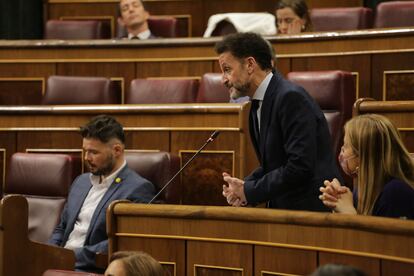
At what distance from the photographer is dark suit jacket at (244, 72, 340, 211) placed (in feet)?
3.55

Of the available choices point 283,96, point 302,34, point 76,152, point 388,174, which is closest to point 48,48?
point 76,152

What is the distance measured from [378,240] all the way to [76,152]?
35.4 inches

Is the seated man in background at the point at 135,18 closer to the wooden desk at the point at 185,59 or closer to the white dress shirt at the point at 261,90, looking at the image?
the wooden desk at the point at 185,59

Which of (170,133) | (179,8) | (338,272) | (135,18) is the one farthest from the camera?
(179,8)

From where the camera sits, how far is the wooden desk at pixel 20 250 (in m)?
1.22

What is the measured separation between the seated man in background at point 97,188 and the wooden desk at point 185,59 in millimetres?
506

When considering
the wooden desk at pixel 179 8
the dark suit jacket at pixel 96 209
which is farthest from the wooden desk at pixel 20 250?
the wooden desk at pixel 179 8

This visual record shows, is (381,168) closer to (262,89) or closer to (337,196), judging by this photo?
(337,196)

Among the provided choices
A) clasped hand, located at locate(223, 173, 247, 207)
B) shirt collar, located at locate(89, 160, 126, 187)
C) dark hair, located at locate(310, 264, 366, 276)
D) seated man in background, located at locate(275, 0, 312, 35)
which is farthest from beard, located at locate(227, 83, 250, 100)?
seated man in background, located at locate(275, 0, 312, 35)

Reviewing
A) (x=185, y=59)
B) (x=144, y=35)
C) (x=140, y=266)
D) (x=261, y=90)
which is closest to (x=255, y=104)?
(x=261, y=90)

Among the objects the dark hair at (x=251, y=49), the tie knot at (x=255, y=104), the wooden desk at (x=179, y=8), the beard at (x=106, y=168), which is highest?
the wooden desk at (x=179, y=8)

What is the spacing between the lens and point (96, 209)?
1405mm

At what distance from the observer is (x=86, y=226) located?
1432 millimetres

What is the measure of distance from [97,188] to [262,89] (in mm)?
432
